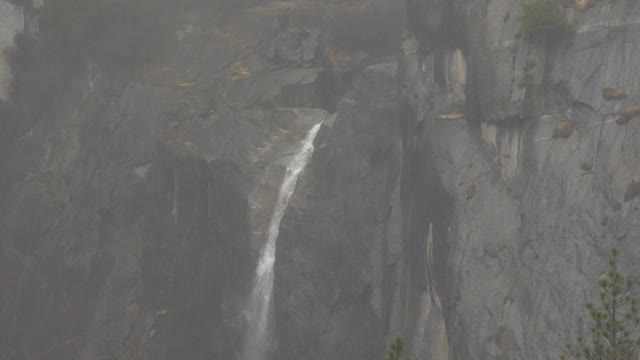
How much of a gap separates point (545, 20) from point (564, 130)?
17.4ft

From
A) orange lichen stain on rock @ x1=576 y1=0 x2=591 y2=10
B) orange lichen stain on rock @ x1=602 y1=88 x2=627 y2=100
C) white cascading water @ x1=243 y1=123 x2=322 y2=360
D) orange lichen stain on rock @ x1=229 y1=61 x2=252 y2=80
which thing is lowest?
white cascading water @ x1=243 y1=123 x2=322 y2=360

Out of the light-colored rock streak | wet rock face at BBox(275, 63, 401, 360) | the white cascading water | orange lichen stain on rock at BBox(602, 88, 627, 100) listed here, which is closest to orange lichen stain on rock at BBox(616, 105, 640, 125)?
orange lichen stain on rock at BBox(602, 88, 627, 100)

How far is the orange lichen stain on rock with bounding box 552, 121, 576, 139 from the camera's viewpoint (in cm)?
3325

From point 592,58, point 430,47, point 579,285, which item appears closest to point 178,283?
point 430,47

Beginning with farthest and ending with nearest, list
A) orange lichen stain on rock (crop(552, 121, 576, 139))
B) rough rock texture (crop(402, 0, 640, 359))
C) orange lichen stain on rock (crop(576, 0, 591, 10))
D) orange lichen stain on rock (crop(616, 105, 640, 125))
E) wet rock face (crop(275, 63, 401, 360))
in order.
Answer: wet rock face (crop(275, 63, 401, 360)) < orange lichen stain on rock (crop(576, 0, 591, 10)) < orange lichen stain on rock (crop(552, 121, 576, 139)) < rough rock texture (crop(402, 0, 640, 359)) < orange lichen stain on rock (crop(616, 105, 640, 125))

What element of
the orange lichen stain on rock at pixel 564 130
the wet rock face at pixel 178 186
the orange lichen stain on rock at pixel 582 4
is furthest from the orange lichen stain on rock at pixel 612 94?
the wet rock face at pixel 178 186

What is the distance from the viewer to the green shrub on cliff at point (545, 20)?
34312 millimetres

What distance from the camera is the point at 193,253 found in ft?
144

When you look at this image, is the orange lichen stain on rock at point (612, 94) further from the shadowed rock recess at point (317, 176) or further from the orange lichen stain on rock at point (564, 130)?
the orange lichen stain on rock at point (564, 130)

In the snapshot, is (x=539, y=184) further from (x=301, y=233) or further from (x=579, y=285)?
(x=301, y=233)

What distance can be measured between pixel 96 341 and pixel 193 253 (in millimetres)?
7510

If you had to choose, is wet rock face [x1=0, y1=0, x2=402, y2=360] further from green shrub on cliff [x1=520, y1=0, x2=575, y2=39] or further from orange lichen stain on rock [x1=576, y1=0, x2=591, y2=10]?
orange lichen stain on rock [x1=576, y1=0, x2=591, y2=10]

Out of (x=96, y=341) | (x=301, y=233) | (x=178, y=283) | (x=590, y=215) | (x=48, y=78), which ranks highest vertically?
(x=48, y=78)

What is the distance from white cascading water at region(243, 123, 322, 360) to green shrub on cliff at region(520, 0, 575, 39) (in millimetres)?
15715
